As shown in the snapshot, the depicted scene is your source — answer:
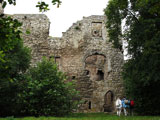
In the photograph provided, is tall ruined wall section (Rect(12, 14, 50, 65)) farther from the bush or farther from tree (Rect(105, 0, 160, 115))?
the bush

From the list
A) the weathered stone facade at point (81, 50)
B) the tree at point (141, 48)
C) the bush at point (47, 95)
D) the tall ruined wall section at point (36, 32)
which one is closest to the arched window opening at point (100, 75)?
the weathered stone facade at point (81, 50)

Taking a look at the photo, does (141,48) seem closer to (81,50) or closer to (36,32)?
(81,50)

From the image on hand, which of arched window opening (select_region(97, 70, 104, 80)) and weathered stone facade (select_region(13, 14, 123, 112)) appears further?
arched window opening (select_region(97, 70, 104, 80))

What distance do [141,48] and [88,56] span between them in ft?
28.7

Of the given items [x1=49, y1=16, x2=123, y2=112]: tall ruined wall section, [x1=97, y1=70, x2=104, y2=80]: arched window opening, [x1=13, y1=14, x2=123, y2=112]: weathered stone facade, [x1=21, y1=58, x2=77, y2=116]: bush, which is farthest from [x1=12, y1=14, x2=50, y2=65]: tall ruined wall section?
[x1=21, y1=58, x2=77, y2=116]: bush

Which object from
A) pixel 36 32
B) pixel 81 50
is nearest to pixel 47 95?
pixel 81 50

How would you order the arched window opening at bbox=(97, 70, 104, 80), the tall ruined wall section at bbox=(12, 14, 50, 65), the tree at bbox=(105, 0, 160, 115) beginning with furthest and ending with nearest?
1. the arched window opening at bbox=(97, 70, 104, 80)
2. the tall ruined wall section at bbox=(12, 14, 50, 65)
3. the tree at bbox=(105, 0, 160, 115)

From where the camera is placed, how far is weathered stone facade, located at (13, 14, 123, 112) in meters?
21.8

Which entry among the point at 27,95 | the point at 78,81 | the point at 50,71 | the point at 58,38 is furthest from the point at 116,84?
the point at 27,95

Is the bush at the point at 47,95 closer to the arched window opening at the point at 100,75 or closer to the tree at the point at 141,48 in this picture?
the tree at the point at 141,48

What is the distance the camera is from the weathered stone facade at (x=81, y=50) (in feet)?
71.6

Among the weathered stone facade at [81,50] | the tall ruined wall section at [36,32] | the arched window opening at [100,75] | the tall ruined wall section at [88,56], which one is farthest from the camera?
the arched window opening at [100,75]

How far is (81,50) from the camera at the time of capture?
2277cm

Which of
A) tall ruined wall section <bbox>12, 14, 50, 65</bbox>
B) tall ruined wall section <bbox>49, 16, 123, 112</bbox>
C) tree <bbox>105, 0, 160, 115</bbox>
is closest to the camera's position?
tree <bbox>105, 0, 160, 115</bbox>
